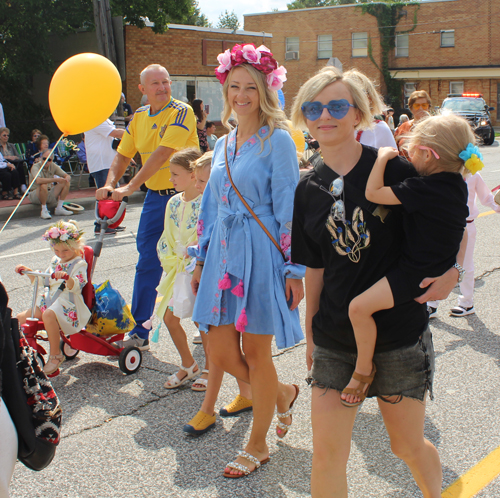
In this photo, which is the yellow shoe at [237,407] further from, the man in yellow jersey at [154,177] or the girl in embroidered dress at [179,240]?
the man in yellow jersey at [154,177]

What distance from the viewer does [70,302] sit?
434cm

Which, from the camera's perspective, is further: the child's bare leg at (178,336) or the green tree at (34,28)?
the green tree at (34,28)

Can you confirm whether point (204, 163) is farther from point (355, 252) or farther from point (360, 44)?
point (360, 44)

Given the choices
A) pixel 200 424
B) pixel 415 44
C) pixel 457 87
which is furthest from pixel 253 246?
pixel 415 44

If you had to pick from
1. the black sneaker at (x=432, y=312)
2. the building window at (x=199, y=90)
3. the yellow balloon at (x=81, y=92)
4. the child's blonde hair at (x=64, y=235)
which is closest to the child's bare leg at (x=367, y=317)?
the child's blonde hair at (x=64, y=235)

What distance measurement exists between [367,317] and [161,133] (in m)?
3.10

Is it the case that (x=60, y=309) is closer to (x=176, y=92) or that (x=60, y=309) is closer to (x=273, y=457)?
(x=273, y=457)

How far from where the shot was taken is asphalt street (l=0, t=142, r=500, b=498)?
298cm

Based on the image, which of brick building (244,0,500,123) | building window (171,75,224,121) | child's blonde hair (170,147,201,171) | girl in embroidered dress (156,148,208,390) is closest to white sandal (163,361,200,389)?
girl in embroidered dress (156,148,208,390)

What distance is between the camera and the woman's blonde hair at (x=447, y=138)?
7.07ft

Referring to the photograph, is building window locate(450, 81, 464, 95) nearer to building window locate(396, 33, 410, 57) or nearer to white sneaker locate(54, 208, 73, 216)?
building window locate(396, 33, 410, 57)

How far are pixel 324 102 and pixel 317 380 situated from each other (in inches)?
44.5

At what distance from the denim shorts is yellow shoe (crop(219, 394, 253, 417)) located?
4.92 feet

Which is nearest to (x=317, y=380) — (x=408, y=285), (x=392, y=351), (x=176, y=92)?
(x=392, y=351)
